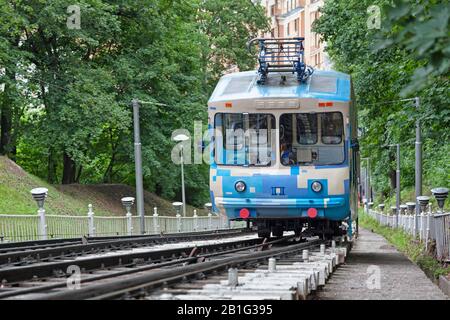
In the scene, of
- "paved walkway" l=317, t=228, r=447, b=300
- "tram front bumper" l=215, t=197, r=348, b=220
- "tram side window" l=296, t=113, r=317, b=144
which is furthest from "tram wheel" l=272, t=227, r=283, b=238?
"tram side window" l=296, t=113, r=317, b=144

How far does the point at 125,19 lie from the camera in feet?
168

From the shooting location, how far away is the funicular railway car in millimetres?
19953

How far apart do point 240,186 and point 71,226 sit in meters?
10.0

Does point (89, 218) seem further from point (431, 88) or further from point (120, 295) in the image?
point (120, 295)

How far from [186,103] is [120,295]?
45.0 m

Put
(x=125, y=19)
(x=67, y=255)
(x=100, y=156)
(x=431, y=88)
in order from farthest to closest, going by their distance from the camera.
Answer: (x=100, y=156), (x=125, y=19), (x=431, y=88), (x=67, y=255)

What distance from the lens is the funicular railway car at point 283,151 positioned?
Result: 19953 millimetres

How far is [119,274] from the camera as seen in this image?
480 inches

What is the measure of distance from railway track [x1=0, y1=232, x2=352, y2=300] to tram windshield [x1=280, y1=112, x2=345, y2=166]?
5.98ft

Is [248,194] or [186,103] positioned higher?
[186,103]

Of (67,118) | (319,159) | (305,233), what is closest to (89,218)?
(305,233)

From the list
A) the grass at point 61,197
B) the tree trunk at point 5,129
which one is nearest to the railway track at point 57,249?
the grass at point 61,197

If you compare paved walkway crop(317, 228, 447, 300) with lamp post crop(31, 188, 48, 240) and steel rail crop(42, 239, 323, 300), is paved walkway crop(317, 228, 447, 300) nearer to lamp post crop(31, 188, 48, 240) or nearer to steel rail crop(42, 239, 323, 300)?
steel rail crop(42, 239, 323, 300)

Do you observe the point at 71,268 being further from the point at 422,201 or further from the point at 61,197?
the point at 61,197
